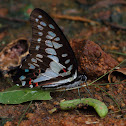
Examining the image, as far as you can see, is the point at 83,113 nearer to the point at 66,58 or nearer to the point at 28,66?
the point at 66,58

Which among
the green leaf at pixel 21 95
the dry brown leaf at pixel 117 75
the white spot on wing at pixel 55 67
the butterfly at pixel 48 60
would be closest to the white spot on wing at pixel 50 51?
the butterfly at pixel 48 60

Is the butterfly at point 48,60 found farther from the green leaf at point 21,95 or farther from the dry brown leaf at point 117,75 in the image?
the dry brown leaf at point 117,75

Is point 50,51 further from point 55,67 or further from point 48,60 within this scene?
point 55,67

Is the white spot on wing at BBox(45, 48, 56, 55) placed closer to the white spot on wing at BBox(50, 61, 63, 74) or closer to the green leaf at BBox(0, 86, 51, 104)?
the white spot on wing at BBox(50, 61, 63, 74)

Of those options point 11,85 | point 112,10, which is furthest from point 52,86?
point 112,10

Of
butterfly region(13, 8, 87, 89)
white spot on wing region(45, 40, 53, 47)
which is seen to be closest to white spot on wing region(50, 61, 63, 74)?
butterfly region(13, 8, 87, 89)

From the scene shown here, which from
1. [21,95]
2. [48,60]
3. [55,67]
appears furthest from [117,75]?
[21,95]

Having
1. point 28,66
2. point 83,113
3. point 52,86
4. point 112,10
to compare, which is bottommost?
point 83,113
